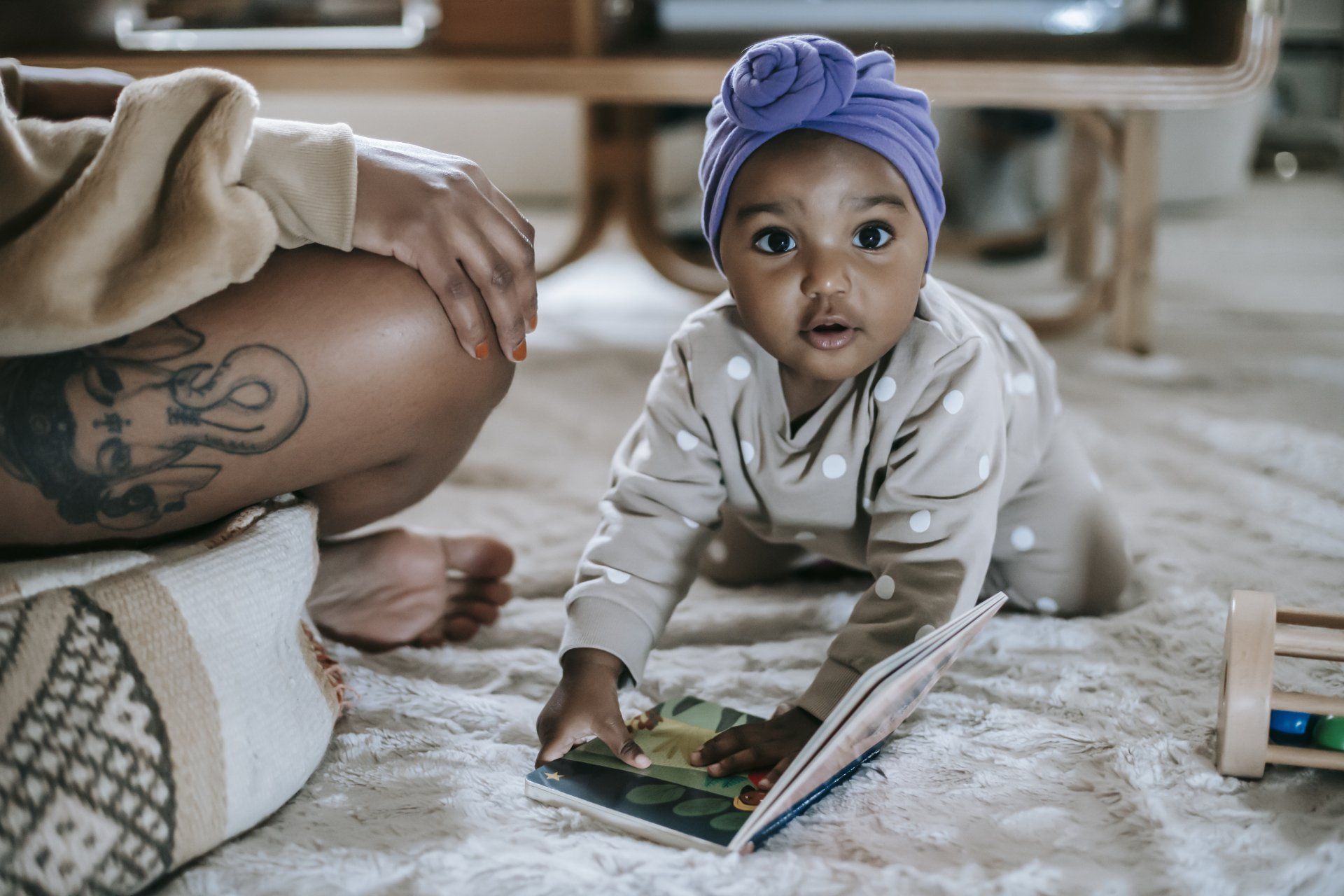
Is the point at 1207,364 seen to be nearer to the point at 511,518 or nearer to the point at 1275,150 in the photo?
the point at 511,518

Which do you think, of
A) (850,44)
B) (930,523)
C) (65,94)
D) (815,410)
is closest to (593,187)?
(850,44)

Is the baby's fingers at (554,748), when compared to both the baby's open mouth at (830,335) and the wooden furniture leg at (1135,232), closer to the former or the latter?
the baby's open mouth at (830,335)

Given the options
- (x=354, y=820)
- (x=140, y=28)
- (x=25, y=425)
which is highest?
(x=140, y=28)

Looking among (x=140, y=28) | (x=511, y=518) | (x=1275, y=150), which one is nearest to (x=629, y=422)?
(x=511, y=518)

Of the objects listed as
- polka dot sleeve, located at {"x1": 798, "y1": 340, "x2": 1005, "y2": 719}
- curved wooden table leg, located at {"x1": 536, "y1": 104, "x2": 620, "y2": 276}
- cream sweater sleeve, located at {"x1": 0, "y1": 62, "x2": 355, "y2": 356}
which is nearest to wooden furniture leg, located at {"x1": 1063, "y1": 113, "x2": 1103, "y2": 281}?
curved wooden table leg, located at {"x1": 536, "y1": 104, "x2": 620, "y2": 276}

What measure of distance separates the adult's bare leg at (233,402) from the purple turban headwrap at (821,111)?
0.67ft

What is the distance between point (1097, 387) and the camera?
1.47 meters

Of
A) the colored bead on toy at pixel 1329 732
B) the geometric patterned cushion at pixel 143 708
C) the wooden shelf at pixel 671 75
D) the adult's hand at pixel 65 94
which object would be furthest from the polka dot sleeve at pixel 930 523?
the wooden shelf at pixel 671 75

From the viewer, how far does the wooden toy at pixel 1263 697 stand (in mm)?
647

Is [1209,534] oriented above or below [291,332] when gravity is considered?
below

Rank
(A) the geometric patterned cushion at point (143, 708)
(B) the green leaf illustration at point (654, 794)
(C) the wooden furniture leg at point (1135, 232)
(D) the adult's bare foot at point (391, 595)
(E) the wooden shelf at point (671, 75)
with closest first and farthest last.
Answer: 1. (A) the geometric patterned cushion at point (143, 708)
2. (B) the green leaf illustration at point (654, 794)
3. (D) the adult's bare foot at point (391, 595)
4. (E) the wooden shelf at point (671, 75)
5. (C) the wooden furniture leg at point (1135, 232)

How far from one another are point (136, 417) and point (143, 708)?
0.18 m

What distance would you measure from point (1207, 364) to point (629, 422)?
815 mm

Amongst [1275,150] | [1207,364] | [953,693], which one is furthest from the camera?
[1275,150]
